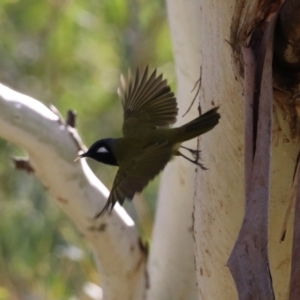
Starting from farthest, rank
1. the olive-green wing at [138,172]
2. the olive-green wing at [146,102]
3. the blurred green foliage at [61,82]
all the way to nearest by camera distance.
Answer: the blurred green foliage at [61,82]
the olive-green wing at [146,102]
the olive-green wing at [138,172]

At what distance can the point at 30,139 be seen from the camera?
1.19m

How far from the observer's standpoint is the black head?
A: 1.20m

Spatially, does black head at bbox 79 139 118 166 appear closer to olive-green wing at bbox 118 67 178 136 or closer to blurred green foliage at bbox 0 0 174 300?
olive-green wing at bbox 118 67 178 136

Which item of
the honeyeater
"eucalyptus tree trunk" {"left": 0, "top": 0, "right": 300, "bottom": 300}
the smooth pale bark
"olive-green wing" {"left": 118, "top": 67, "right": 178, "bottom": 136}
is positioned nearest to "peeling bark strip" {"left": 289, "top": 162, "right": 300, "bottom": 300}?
"eucalyptus tree trunk" {"left": 0, "top": 0, "right": 300, "bottom": 300}

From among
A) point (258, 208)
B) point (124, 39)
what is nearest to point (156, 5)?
point (124, 39)

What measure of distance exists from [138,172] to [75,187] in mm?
240

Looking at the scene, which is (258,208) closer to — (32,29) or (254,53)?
(254,53)

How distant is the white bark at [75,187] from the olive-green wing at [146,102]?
0.12 m

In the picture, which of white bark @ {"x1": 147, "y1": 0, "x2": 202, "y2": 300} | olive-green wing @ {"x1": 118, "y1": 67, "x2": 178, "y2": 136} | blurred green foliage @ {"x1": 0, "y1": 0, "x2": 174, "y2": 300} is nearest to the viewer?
olive-green wing @ {"x1": 118, "y1": 67, "x2": 178, "y2": 136}

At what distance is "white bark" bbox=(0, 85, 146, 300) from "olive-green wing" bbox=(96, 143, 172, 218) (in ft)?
0.53

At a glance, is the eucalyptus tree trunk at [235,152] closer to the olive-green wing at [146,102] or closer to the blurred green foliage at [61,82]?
the olive-green wing at [146,102]

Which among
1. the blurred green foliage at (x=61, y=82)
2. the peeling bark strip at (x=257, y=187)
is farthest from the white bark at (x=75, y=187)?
the blurred green foliage at (x=61, y=82)

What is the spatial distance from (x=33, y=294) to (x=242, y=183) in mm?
2360

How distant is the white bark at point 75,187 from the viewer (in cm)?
119
